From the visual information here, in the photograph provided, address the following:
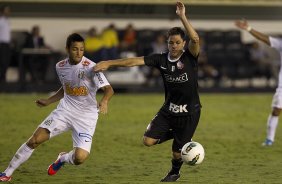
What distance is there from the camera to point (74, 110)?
454 inches

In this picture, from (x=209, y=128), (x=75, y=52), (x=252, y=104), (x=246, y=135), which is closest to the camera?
(x=75, y=52)

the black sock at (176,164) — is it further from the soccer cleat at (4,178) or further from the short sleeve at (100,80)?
the soccer cleat at (4,178)

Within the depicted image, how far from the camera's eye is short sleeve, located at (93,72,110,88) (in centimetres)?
1123

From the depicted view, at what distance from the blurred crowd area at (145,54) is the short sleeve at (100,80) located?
54.8ft

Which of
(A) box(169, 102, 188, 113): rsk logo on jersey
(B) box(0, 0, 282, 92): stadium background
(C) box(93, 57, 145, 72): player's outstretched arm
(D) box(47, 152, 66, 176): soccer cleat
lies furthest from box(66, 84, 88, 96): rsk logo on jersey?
(B) box(0, 0, 282, 92): stadium background

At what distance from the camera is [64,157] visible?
11586mm

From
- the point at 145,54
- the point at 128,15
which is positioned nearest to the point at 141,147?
the point at 145,54

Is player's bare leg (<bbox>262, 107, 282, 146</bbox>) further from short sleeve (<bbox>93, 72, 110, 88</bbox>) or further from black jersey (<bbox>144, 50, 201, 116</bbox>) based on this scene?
short sleeve (<bbox>93, 72, 110, 88</bbox>)

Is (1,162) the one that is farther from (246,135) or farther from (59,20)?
(59,20)

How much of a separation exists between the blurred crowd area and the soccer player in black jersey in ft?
53.9

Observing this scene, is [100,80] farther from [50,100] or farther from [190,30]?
[190,30]

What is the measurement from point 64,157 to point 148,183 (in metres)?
1.16

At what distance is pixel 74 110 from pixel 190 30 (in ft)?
6.25

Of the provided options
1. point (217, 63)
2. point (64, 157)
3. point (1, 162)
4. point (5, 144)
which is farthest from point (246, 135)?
point (217, 63)
